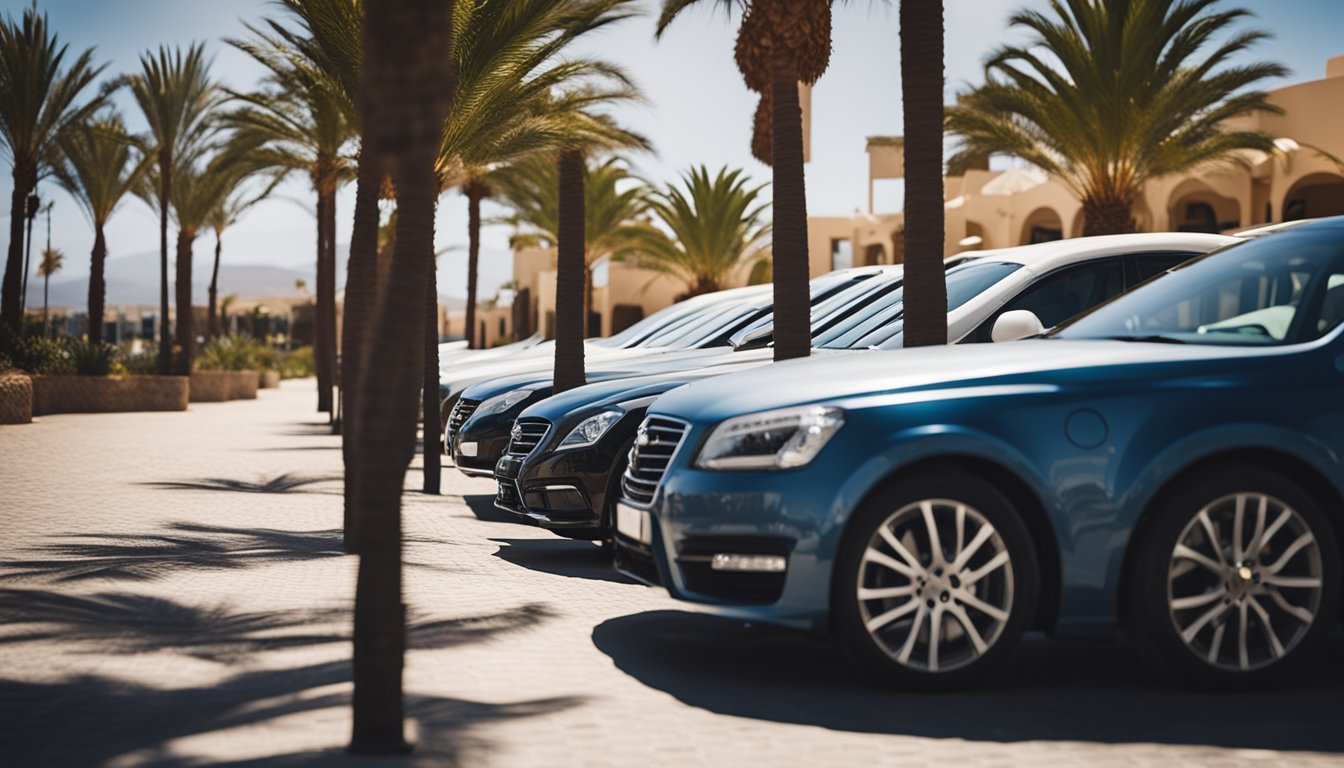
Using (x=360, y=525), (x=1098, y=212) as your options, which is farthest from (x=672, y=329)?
(x=360, y=525)

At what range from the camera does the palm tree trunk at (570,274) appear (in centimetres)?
1485

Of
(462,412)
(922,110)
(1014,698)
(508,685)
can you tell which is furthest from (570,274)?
(1014,698)

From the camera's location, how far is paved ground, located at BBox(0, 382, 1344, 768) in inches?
193

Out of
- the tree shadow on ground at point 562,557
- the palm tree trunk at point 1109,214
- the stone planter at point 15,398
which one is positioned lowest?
the tree shadow on ground at point 562,557

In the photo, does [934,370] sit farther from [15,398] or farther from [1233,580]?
[15,398]

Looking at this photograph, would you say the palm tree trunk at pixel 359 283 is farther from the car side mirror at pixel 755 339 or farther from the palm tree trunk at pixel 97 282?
the palm tree trunk at pixel 97 282

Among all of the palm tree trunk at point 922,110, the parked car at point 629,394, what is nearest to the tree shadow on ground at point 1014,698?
the parked car at point 629,394

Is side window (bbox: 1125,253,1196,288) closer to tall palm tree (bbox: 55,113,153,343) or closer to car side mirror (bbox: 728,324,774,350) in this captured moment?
car side mirror (bbox: 728,324,774,350)

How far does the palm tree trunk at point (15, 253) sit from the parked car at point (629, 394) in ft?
84.0

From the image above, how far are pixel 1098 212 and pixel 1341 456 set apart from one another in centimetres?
2015

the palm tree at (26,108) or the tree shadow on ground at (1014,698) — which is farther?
the palm tree at (26,108)

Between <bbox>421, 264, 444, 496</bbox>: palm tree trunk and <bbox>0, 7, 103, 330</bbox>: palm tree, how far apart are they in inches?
775

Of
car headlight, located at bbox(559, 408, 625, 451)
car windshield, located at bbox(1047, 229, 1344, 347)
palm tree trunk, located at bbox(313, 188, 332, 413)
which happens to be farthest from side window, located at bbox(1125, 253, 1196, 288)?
palm tree trunk, located at bbox(313, 188, 332, 413)

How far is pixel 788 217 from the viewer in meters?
13.8
